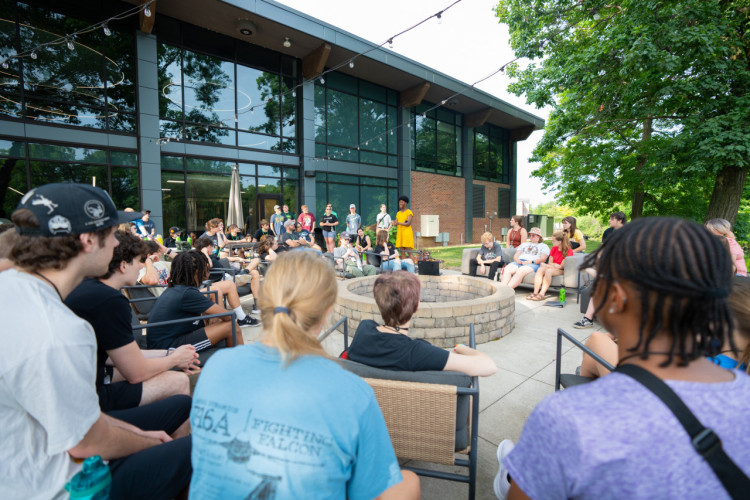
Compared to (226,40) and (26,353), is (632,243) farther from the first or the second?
(226,40)

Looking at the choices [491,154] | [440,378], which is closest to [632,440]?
[440,378]

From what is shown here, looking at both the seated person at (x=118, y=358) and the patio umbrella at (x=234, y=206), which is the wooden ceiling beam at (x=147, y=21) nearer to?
the patio umbrella at (x=234, y=206)

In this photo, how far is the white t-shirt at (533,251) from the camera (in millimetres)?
6629

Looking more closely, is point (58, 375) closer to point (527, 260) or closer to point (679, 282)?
point (679, 282)

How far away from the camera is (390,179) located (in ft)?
54.0

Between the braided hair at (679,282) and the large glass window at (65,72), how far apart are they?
11.7 metres

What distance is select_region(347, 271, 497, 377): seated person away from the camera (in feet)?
6.03

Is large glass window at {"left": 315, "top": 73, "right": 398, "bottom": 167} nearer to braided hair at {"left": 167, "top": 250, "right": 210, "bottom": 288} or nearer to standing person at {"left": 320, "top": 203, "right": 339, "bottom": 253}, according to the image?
standing person at {"left": 320, "top": 203, "right": 339, "bottom": 253}

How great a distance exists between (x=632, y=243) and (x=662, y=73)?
29.6 feet

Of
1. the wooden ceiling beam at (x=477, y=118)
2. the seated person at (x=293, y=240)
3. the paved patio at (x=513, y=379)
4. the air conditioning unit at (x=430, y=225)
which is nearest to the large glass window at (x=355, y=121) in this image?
the air conditioning unit at (x=430, y=225)

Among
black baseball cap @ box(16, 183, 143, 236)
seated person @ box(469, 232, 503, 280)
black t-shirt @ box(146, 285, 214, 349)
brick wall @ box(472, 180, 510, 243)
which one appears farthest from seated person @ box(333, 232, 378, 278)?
brick wall @ box(472, 180, 510, 243)

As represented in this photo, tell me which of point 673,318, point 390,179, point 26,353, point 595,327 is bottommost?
point 595,327

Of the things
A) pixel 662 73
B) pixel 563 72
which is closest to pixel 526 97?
pixel 563 72

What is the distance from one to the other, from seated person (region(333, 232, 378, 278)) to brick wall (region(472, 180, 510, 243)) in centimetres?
1452
